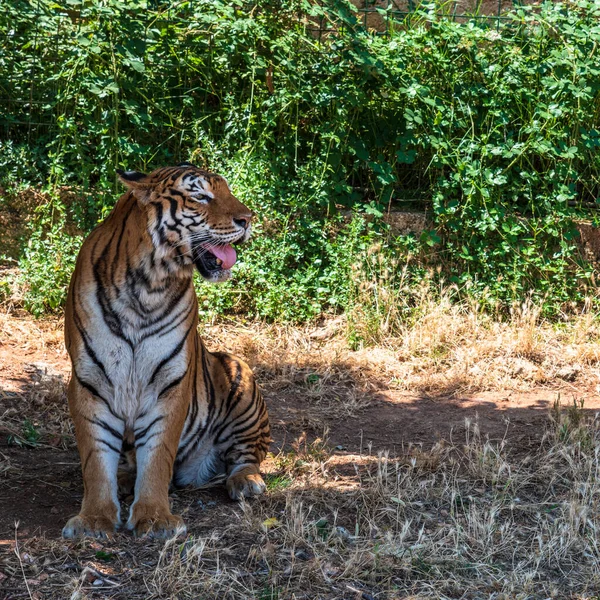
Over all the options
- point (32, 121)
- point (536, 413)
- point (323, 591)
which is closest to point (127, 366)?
point (323, 591)

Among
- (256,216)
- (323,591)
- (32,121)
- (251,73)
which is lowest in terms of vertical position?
(323,591)

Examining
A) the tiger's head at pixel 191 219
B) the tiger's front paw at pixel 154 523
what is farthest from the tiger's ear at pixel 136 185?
the tiger's front paw at pixel 154 523

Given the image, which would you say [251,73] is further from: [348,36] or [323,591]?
[323,591]

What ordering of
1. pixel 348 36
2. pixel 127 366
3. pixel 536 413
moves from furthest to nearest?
pixel 348 36 < pixel 536 413 < pixel 127 366

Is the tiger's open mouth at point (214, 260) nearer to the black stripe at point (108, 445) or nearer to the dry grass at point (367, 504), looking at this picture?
the black stripe at point (108, 445)

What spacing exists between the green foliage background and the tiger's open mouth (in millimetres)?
2698

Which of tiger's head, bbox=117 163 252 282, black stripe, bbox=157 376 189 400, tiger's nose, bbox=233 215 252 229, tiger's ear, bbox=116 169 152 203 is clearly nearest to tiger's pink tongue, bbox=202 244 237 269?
tiger's head, bbox=117 163 252 282

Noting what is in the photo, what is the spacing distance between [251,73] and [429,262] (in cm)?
197

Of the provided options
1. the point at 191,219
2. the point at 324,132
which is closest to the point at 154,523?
the point at 191,219

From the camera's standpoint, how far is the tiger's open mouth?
411cm

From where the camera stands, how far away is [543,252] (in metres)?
7.08

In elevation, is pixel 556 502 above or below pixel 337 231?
below

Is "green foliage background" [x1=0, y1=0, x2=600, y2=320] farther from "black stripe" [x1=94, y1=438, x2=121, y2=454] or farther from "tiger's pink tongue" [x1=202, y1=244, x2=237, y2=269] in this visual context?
"black stripe" [x1=94, y1=438, x2=121, y2=454]

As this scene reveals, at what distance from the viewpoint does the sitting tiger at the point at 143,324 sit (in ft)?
12.9
